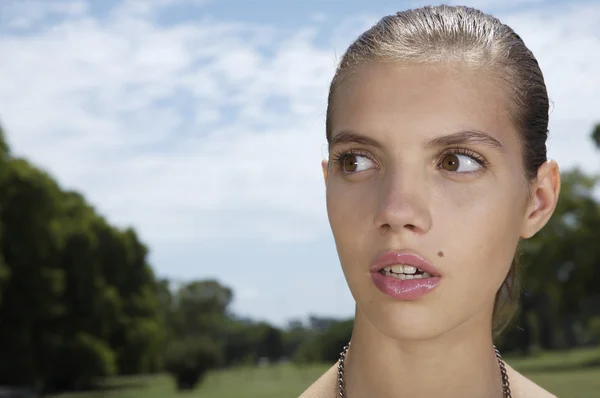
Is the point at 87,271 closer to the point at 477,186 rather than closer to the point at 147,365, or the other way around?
the point at 147,365

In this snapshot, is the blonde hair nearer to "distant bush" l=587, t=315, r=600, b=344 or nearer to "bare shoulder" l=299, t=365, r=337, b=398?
"bare shoulder" l=299, t=365, r=337, b=398

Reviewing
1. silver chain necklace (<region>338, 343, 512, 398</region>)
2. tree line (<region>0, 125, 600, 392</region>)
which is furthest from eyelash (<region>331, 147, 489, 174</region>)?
tree line (<region>0, 125, 600, 392</region>)

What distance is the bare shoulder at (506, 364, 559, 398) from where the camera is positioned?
3963 millimetres

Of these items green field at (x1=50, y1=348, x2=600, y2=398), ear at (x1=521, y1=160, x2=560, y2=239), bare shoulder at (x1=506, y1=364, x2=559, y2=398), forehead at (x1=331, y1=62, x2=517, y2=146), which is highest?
green field at (x1=50, y1=348, x2=600, y2=398)

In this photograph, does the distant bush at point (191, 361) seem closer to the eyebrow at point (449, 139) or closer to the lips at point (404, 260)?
the eyebrow at point (449, 139)

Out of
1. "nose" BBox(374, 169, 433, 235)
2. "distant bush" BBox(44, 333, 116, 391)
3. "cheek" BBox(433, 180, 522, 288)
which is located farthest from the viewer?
"distant bush" BBox(44, 333, 116, 391)

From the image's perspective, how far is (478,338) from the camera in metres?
3.71

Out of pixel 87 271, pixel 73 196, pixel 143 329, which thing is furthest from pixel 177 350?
pixel 73 196

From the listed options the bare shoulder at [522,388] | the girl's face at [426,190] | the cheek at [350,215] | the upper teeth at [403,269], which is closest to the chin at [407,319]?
the girl's face at [426,190]

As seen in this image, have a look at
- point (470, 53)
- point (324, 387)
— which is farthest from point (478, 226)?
point (324, 387)

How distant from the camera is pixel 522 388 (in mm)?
4004

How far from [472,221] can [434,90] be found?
1.78 ft

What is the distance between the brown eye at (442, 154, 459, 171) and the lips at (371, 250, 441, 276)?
1.30 ft

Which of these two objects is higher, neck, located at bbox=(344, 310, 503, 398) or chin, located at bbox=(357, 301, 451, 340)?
chin, located at bbox=(357, 301, 451, 340)
